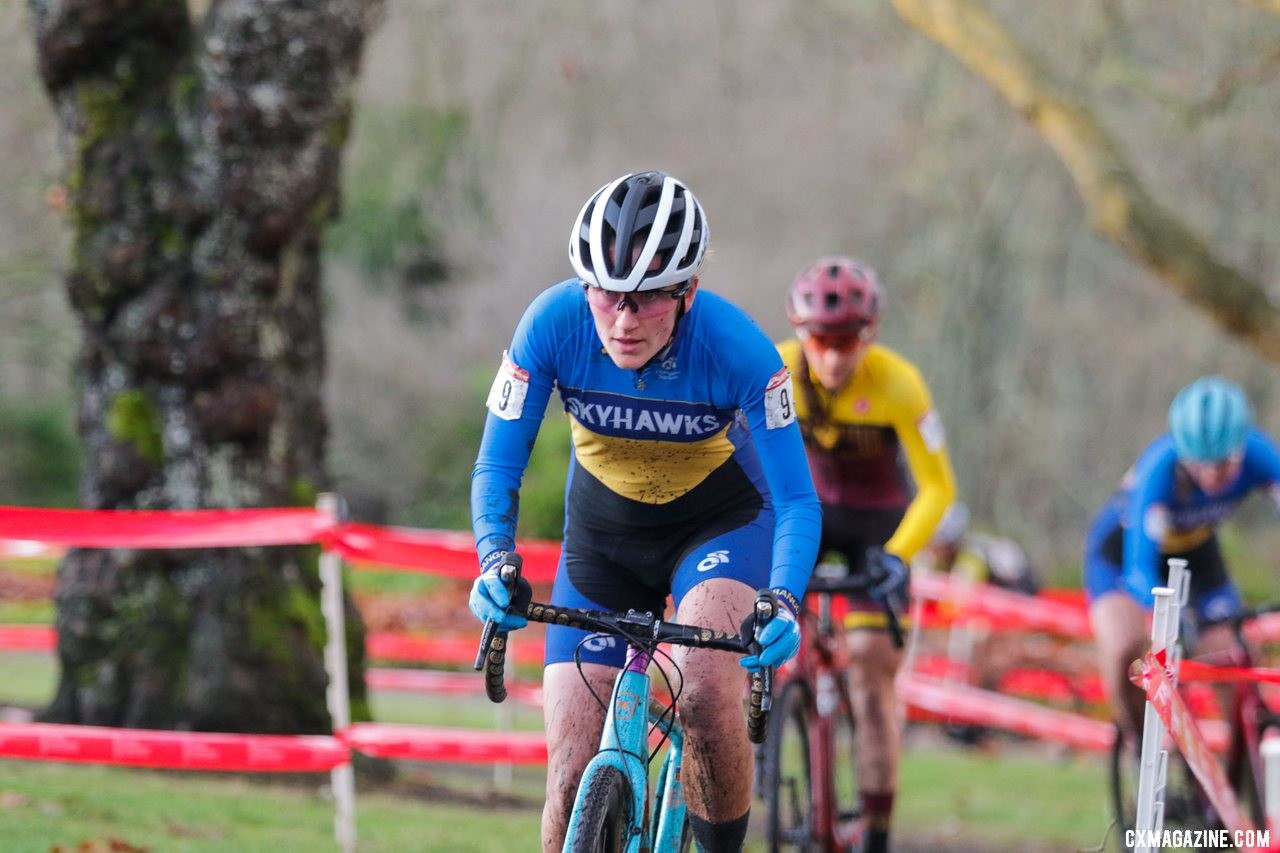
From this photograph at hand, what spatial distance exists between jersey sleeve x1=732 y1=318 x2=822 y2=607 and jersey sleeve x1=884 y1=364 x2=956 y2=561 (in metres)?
2.49

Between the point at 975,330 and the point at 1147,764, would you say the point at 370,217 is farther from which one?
the point at 1147,764

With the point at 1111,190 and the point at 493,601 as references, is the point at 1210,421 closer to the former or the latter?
the point at 493,601

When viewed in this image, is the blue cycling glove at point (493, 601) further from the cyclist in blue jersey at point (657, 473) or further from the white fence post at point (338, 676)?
the white fence post at point (338, 676)

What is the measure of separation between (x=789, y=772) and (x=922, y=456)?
1525 mm

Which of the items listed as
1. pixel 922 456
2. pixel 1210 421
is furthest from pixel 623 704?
pixel 1210 421

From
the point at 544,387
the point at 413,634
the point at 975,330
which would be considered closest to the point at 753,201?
the point at 975,330

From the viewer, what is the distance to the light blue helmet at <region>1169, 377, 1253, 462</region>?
6961mm

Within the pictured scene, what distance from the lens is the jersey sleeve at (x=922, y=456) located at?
6.87m

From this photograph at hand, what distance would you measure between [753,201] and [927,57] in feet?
18.4

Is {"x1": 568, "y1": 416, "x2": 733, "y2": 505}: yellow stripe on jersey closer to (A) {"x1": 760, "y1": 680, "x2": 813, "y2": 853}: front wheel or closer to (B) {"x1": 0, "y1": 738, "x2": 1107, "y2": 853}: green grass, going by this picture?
(A) {"x1": 760, "y1": 680, "x2": 813, "y2": 853}: front wheel

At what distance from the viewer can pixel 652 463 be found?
15.5ft

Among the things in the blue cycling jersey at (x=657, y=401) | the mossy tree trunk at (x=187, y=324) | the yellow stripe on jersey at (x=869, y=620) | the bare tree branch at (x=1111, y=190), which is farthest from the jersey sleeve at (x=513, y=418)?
the bare tree branch at (x=1111, y=190)

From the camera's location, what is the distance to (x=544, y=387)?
177 inches
